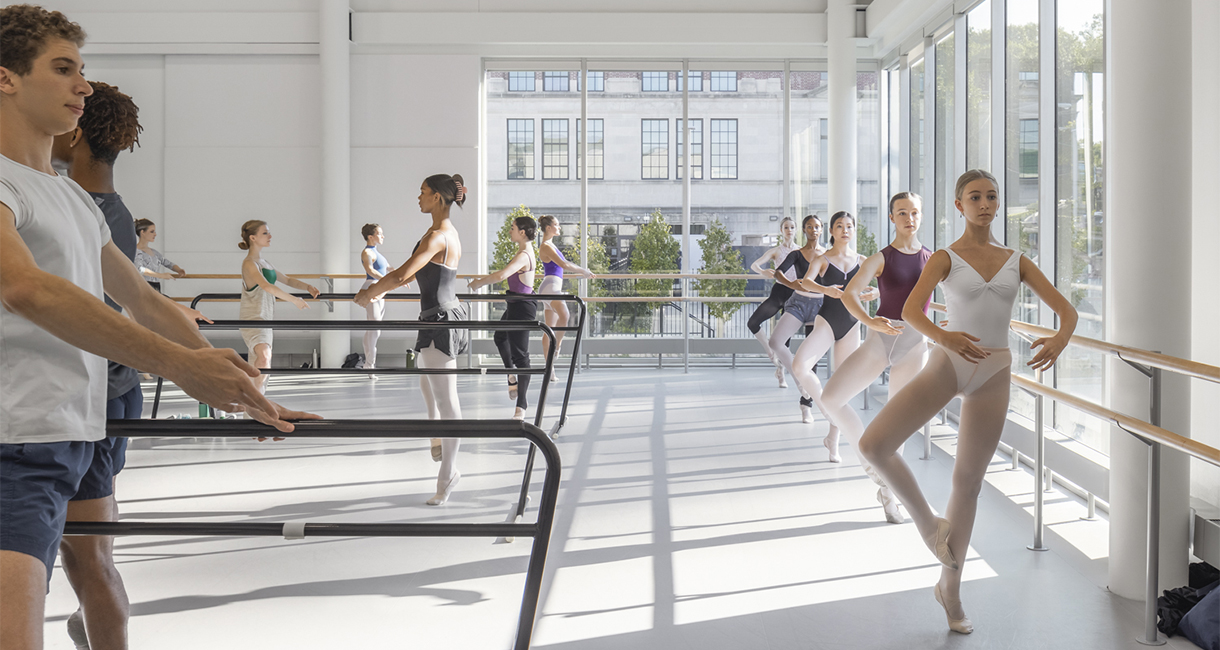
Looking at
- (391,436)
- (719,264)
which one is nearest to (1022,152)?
(719,264)

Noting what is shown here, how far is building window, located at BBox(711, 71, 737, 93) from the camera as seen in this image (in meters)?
10.5

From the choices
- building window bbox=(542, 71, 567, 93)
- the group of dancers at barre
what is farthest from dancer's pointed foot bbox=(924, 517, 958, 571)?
building window bbox=(542, 71, 567, 93)

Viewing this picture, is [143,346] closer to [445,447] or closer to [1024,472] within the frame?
[445,447]

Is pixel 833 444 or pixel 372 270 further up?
pixel 372 270

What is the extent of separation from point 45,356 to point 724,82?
9.89 m

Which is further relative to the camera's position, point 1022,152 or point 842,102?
point 842,102


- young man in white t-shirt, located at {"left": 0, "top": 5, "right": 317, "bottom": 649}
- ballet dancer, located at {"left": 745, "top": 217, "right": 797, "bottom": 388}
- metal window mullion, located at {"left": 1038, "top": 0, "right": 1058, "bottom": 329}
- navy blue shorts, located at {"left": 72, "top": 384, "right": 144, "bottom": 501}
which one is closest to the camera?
young man in white t-shirt, located at {"left": 0, "top": 5, "right": 317, "bottom": 649}

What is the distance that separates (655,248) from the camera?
34.6 feet

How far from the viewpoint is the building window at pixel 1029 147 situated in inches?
226

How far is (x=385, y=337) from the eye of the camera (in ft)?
33.2

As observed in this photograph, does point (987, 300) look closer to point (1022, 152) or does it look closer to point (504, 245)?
point (1022, 152)

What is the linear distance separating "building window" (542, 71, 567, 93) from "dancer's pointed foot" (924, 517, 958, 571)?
8623 millimetres

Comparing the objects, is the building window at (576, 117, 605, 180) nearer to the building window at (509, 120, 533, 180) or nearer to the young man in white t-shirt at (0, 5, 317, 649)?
the building window at (509, 120, 533, 180)

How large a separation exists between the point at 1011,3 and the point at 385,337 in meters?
7.07
